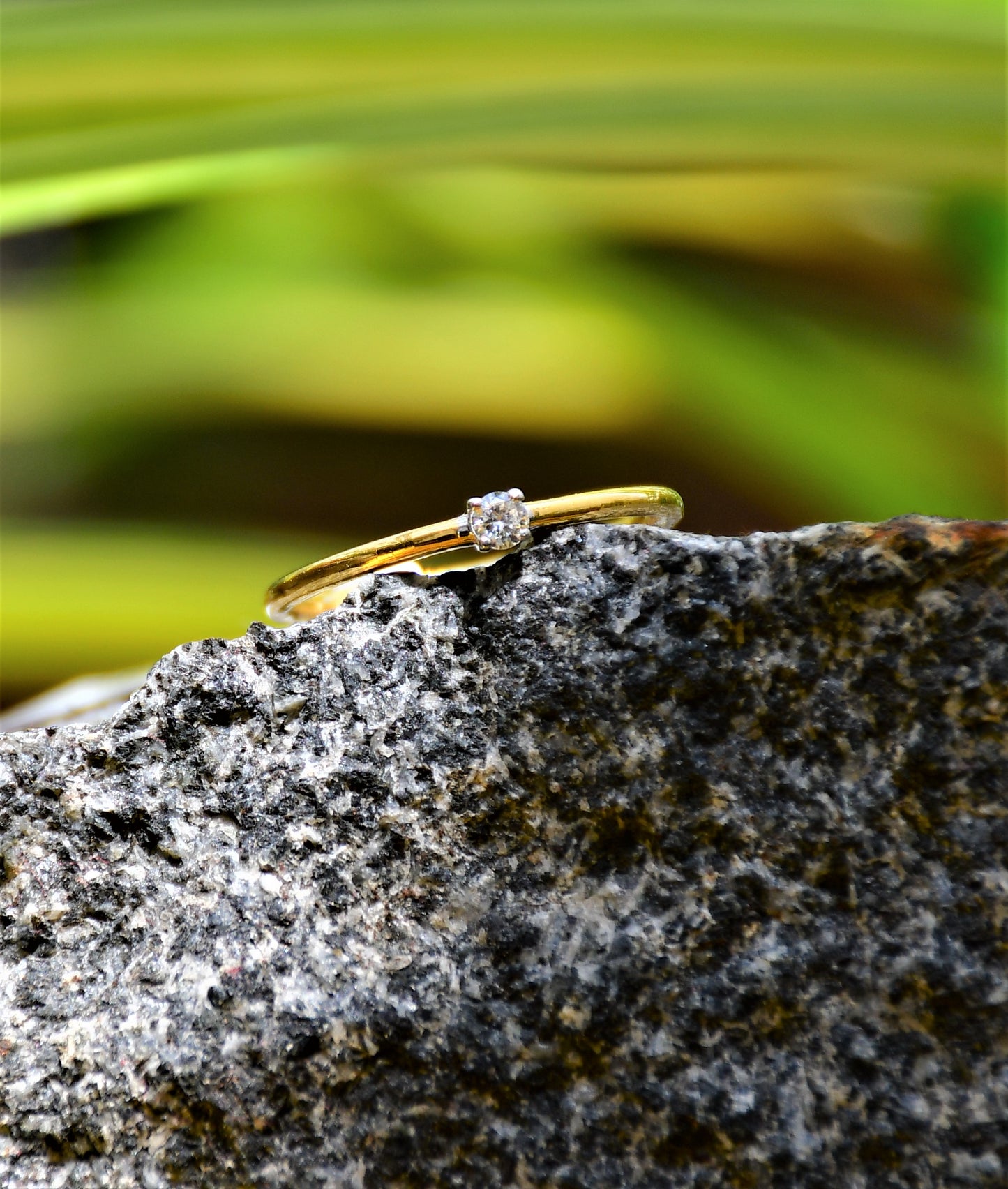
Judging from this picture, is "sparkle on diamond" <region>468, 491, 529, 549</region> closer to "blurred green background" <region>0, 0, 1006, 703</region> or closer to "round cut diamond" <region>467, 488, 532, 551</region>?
"round cut diamond" <region>467, 488, 532, 551</region>

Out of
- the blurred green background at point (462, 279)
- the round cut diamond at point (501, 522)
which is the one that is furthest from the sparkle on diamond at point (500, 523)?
the blurred green background at point (462, 279)

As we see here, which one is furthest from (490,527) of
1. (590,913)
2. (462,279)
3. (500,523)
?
(462,279)

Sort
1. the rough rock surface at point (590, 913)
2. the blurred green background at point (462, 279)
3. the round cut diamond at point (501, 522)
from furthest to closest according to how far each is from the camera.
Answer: the blurred green background at point (462, 279) → the round cut diamond at point (501, 522) → the rough rock surface at point (590, 913)

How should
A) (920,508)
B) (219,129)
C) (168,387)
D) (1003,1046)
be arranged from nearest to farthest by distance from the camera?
(1003,1046), (219,129), (920,508), (168,387)

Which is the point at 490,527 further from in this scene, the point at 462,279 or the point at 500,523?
the point at 462,279

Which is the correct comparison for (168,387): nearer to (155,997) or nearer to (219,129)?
(219,129)

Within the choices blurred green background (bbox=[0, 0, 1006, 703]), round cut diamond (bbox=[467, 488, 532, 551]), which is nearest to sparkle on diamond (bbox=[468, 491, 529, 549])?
round cut diamond (bbox=[467, 488, 532, 551])

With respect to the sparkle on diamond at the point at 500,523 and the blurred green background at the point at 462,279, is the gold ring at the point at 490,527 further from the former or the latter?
the blurred green background at the point at 462,279

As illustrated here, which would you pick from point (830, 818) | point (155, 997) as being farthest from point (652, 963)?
point (155, 997)
